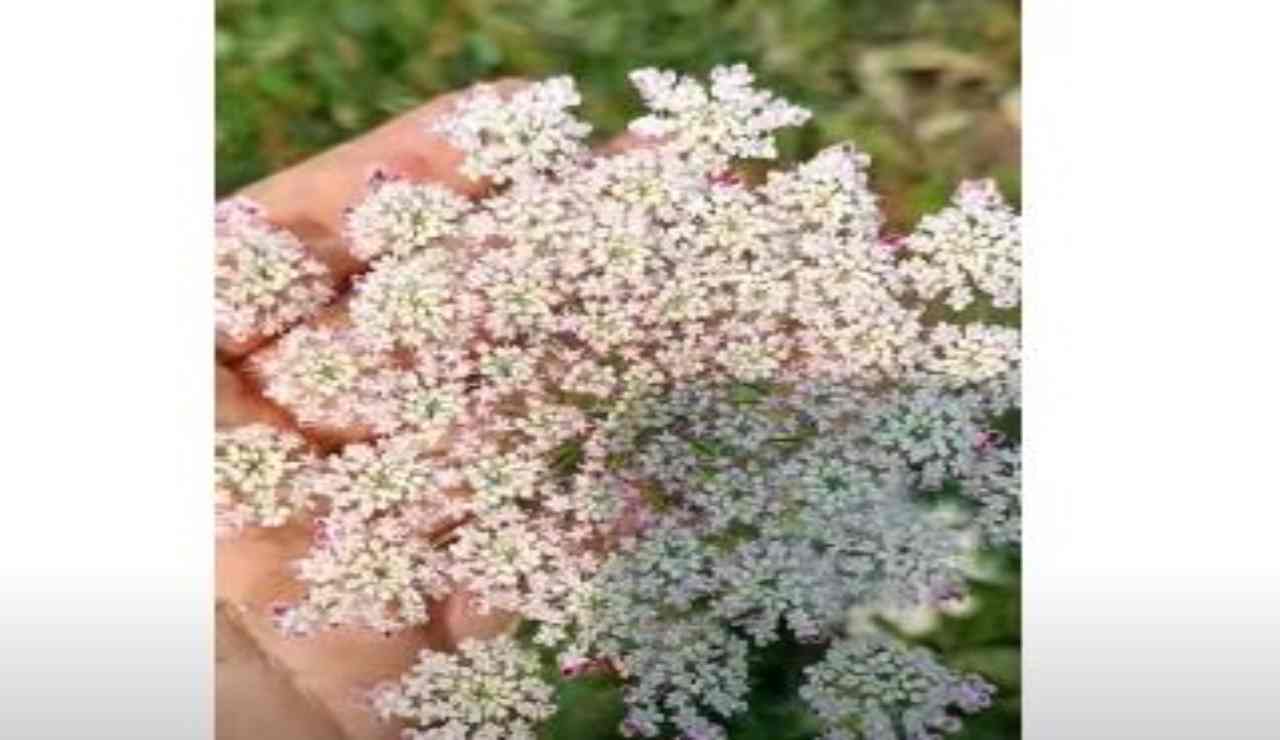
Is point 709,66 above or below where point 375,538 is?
above

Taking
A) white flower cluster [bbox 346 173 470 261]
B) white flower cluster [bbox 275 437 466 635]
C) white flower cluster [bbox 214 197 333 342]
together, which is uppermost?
white flower cluster [bbox 346 173 470 261]

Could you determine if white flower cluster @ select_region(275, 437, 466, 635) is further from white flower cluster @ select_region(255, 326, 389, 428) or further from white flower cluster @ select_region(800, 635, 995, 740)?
white flower cluster @ select_region(800, 635, 995, 740)

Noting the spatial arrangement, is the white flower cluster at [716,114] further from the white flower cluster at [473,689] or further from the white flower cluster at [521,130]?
the white flower cluster at [473,689]

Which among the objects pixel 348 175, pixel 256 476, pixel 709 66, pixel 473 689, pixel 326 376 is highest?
pixel 709 66

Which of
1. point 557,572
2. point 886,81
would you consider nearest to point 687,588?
point 557,572

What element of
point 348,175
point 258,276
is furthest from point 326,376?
point 348,175

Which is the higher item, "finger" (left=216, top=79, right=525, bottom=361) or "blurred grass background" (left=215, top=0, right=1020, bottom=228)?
"blurred grass background" (left=215, top=0, right=1020, bottom=228)

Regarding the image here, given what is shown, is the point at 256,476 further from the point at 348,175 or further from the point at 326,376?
the point at 348,175

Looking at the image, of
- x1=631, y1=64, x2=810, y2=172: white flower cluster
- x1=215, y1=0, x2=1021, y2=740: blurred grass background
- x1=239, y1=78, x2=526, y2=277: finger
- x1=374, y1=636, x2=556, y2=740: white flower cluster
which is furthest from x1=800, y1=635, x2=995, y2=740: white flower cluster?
x1=239, y1=78, x2=526, y2=277: finger
